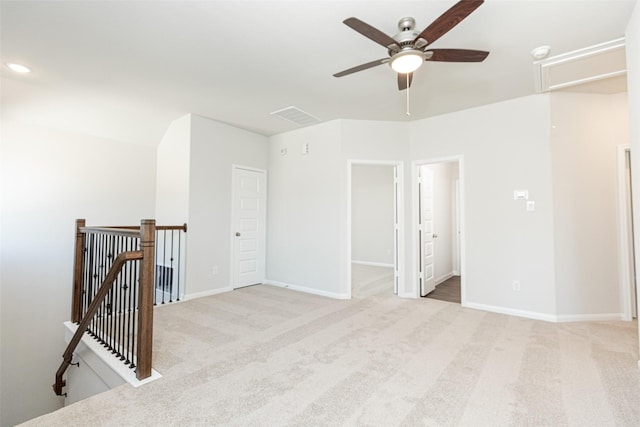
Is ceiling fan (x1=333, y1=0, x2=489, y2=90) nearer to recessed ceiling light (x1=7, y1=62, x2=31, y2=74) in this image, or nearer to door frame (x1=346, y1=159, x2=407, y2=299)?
door frame (x1=346, y1=159, x2=407, y2=299)

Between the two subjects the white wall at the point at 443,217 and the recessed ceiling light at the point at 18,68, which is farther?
the white wall at the point at 443,217

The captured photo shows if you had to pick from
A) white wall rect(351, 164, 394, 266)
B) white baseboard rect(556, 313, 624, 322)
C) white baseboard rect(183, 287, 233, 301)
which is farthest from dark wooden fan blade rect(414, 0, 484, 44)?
white wall rect(351, 164, 394, 266)

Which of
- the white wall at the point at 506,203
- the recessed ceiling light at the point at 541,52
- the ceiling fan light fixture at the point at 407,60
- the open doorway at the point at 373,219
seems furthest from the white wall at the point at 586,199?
the open doorway at the point at 373,219

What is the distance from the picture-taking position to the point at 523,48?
2.63 metres

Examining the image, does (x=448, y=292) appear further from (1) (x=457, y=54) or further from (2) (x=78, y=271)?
(2) (x=78, y=271)

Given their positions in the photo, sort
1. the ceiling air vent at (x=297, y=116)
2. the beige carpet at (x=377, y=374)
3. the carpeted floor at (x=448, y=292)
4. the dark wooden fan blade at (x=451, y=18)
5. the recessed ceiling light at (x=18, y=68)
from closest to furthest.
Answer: the dark wooden fan blade at (x=451, y=18), the beige carpet at (x=377, y=374), the recessed ceiling light at (x=18, y=68), the ceiling air vent at (x=297, y=116), the carpeted floor at (x=448, y=292)

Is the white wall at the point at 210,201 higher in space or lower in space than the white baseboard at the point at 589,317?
higher

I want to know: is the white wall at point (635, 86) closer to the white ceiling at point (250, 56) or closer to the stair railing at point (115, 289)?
the white ceiling at point (250, 56)

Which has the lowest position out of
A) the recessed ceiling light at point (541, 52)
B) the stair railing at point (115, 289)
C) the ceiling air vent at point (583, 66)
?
the stair railing at point (115, 289)

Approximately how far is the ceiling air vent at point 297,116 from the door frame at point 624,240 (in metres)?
3.83

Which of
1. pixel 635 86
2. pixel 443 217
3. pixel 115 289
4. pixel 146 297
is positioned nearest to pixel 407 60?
pixel 635 86

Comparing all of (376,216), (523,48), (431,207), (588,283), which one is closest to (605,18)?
(523,48)

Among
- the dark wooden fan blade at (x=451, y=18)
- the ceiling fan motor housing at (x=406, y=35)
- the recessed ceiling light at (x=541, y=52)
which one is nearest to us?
the dark wooden fan blade at (x=451, y=18)

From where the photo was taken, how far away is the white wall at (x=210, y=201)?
172 inches
